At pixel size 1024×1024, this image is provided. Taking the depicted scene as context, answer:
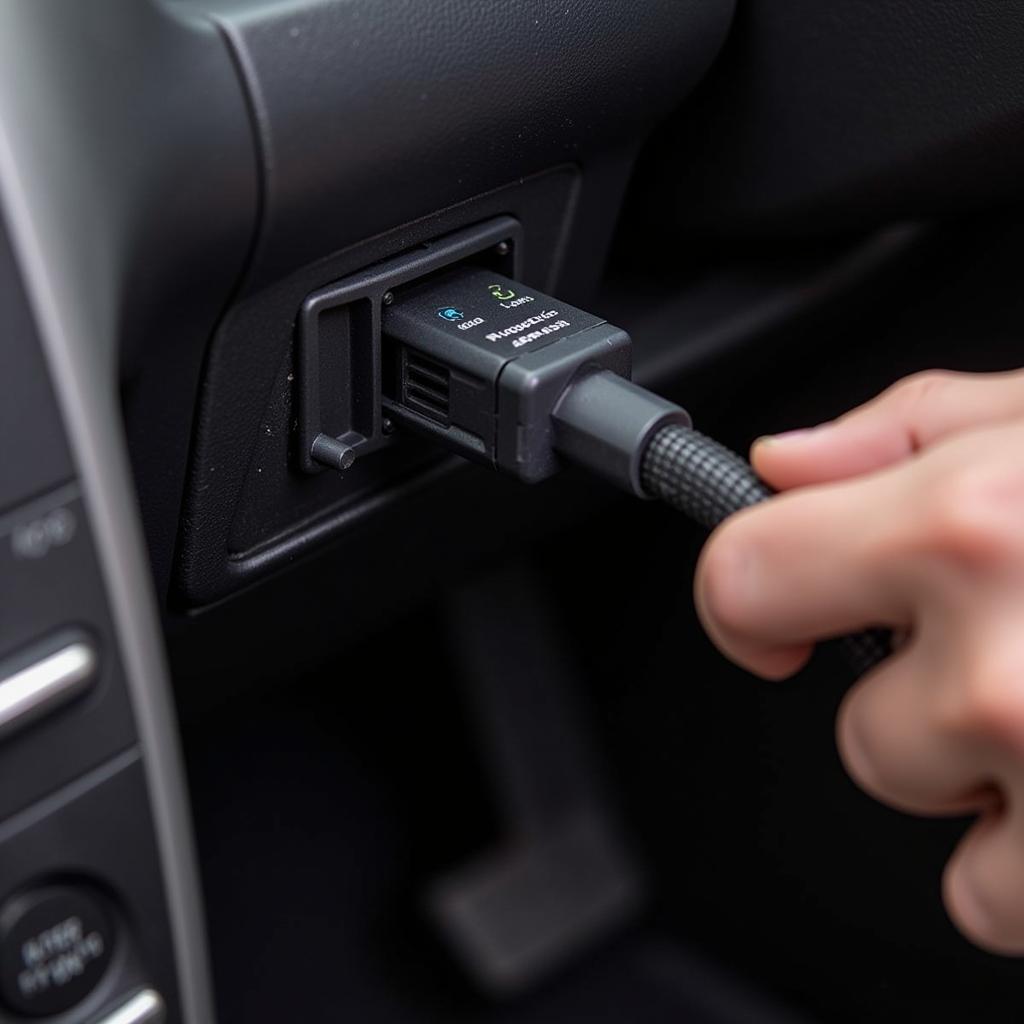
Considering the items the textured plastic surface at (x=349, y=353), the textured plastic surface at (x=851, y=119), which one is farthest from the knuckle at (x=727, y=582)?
the textured plastic surface at (x=851, y=119)

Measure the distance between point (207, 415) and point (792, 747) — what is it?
617 millimetres

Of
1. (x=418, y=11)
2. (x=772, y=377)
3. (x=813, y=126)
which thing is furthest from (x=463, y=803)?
(x=418, y=11)

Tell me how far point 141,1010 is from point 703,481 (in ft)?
0.76

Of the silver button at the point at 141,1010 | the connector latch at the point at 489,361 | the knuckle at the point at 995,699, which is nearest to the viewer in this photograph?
the knuckle at the point at 995,699

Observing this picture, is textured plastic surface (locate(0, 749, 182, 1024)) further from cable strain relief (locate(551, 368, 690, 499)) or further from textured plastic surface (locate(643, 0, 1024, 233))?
textured plastic surface (locate(643, 0, 1024, 233))

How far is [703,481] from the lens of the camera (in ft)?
1.60

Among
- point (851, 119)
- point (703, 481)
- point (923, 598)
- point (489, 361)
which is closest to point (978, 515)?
point (923, 598)

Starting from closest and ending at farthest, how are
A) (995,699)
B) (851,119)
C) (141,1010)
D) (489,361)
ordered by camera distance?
(995,699) < (141,1010) < (489,361) < (851,119)

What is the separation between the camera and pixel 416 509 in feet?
2.38

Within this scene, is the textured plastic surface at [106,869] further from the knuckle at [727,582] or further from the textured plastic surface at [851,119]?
the textured plastic surface at [851,119]

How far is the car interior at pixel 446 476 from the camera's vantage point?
0.44 meters

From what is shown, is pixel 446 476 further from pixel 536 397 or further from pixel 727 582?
pixel 727 582

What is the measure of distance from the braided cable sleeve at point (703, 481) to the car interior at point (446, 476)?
0.02m

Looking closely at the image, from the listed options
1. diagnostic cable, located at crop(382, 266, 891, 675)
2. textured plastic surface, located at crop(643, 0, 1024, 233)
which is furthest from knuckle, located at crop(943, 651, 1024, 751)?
textured plastic surface, located at crop(643, 0, 1024, 233)
